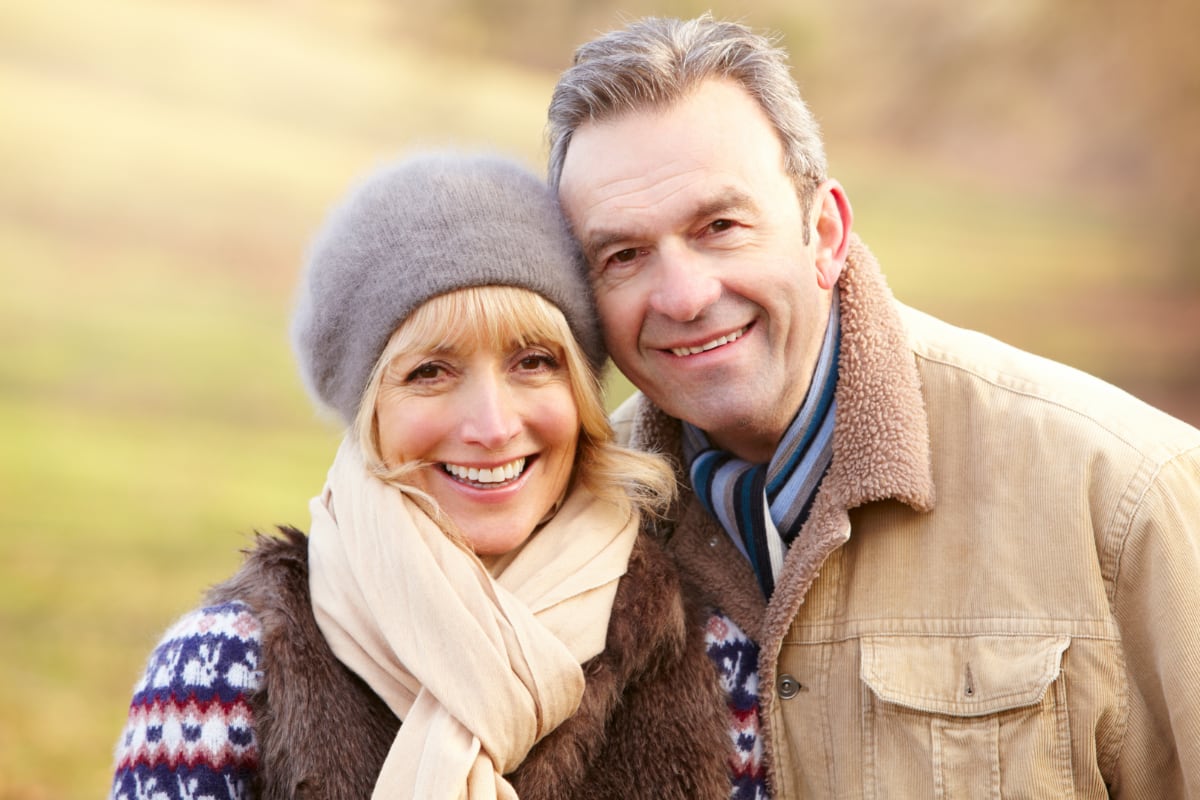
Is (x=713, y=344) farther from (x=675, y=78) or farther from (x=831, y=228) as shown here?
(x=675, y=78)

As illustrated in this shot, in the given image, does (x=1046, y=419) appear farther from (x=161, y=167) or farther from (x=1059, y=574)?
(x=161, y=167)

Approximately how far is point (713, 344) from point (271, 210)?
3801 millimetres

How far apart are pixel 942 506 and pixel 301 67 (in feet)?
13.6

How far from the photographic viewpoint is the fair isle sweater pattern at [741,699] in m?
1.94

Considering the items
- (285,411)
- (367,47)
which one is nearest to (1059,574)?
(285,411)

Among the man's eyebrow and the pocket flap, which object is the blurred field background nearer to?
the man's eyebrow

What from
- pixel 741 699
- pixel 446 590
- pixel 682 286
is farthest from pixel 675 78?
pixel 741 699

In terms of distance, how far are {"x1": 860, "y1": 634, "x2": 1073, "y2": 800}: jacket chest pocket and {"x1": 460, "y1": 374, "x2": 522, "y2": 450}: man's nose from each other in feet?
2.28

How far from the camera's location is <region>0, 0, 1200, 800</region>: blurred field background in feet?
15.6

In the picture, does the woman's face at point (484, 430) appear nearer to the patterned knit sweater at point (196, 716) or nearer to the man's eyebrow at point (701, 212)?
the man's eyebrow at point (701, 212)

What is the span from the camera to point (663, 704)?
187 centimetres

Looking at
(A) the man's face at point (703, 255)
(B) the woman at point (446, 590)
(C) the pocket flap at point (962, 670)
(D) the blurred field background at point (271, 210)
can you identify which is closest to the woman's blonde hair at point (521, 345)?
(B) the woman at point (446, 590)

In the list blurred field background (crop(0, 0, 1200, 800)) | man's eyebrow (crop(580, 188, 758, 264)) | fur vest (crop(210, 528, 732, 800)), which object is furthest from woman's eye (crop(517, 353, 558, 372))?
blurred field background (crop(0, 0, 1200, 800))

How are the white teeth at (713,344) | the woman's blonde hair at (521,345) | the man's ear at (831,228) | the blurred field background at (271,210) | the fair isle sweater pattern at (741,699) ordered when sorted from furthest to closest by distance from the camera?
the blurred field background at (271,210) < the man's ear at (831,228) < the white teeth at (713,344) < the fair isle sweater pattern at (741,699) < the woman's blonde hair at (521,345)
